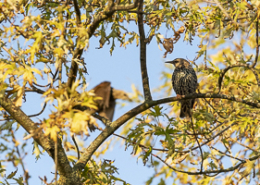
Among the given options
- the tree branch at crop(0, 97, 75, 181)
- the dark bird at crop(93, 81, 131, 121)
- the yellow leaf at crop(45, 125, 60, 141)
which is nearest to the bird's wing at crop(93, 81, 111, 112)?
the dark bird at crop(93, 81, 131, 121)

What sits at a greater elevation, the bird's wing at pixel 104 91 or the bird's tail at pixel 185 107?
the bird's tail at pixel 185 107

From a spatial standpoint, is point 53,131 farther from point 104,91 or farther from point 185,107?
point 185,107

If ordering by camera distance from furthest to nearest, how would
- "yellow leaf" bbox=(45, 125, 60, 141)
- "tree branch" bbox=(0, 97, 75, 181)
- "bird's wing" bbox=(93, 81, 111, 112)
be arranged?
"bird's wing" bbox=(93, 81, 111, 112), "tree branch" bbox=(0, 97, 75, 181), "yellow leaf" bbox=(45, 125, 60, 141)

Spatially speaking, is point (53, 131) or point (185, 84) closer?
point (53, 131)

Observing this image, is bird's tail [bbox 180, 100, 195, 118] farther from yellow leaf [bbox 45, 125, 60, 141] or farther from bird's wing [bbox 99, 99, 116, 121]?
yellow leaf [bbox 45, 125, 60, 141]

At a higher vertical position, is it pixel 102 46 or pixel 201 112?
pixel 102 46

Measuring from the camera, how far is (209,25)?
5.87 m

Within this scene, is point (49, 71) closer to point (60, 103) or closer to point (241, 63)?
point (60, 103)

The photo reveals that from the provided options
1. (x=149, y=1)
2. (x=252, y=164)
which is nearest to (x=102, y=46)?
(x=149, y=1)

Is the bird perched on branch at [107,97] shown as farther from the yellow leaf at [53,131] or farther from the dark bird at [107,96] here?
the yellow leaf at [53,131]

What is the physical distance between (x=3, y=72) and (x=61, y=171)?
140 centimetres

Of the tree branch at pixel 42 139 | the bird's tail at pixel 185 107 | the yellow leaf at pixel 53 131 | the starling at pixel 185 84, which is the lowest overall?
the yellow leaf at pixel 53 131

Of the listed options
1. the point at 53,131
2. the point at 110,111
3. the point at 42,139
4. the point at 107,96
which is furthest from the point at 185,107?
the point at 53,131

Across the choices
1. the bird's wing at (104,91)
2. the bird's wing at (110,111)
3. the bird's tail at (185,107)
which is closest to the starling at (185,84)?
the bird's tail at (185,107)
